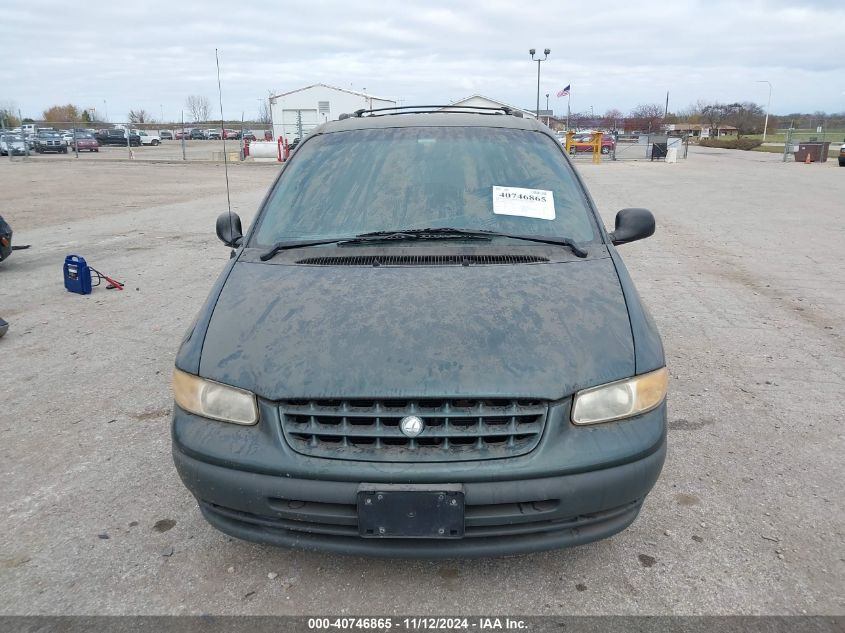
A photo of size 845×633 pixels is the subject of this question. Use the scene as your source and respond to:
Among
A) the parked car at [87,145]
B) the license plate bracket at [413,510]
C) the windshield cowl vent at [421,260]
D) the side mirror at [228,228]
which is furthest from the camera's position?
the parked car at [87,145]

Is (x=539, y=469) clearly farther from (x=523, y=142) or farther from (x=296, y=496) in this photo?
(x=523, y=142)

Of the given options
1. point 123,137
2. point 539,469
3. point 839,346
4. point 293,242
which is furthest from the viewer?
point 123,137

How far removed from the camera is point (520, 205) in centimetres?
320

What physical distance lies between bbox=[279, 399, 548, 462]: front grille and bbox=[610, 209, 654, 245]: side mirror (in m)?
1.65

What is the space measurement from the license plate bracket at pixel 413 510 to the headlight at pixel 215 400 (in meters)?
0.52

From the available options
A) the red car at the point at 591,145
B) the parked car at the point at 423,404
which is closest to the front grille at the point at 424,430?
the parked car at the point at 423,404

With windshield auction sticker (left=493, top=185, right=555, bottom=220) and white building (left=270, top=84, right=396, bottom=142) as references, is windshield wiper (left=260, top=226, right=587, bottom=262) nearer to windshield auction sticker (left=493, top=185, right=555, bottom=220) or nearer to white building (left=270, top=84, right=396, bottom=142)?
windshield auction sticker (left=493, top=185, right=555, bottom=220)

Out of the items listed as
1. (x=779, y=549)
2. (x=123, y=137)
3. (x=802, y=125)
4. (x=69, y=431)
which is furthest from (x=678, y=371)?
(x=802, y=125)

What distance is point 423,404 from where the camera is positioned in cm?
A: 215

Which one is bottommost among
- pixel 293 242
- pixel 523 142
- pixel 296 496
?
pixel 296 496

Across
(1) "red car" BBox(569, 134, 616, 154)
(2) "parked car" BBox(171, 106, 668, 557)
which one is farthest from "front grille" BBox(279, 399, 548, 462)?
(1) "red car" BBox(569, 134, 616, 154)

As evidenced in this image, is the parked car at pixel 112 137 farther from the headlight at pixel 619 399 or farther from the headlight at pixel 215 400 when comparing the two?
the headlight at pixel 619 399

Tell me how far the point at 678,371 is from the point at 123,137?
57.1m

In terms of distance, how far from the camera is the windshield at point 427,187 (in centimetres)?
315
